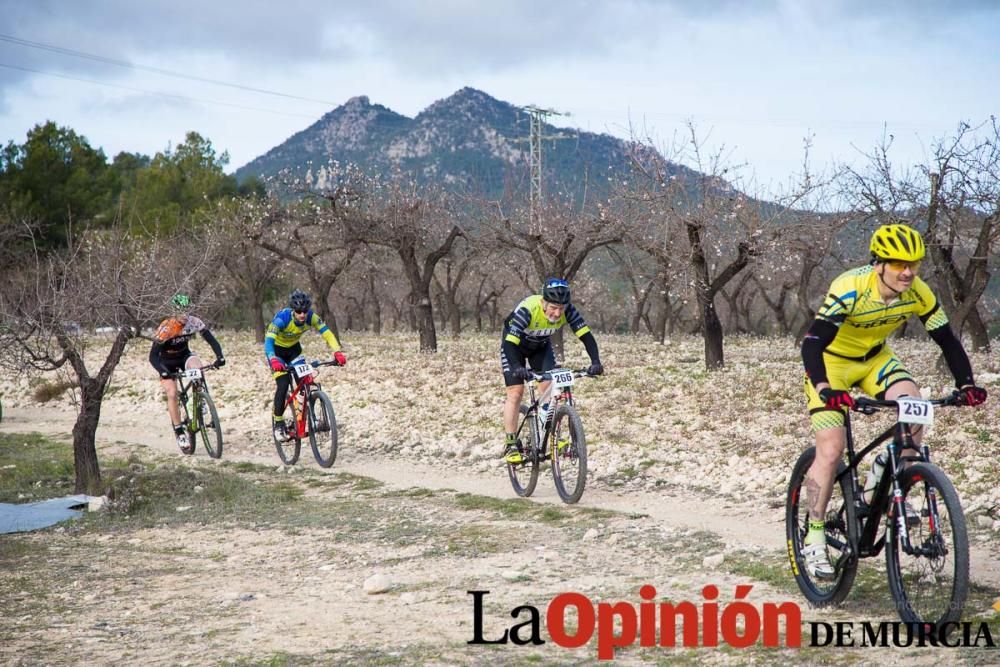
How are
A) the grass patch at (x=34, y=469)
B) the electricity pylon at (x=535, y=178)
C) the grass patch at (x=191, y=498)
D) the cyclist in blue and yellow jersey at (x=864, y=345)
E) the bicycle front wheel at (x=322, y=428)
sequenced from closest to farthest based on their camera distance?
the cyclist in blue and yellow jersey at (x=864, y=345)
the grass patch at (x=191, y=498)
the grass patch at (x=34, y=469)
the bicycle front wheel at (x=322, y=428)
the electricity pylon at (x=535, y=178)

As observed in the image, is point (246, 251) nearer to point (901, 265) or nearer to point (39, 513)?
point (39, 513)

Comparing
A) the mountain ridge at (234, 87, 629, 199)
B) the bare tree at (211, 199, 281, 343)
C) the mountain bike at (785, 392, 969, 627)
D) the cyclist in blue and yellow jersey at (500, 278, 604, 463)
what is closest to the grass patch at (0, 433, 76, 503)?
the cyclist in blue and yellow jersey at (500, 278, 604, 463)

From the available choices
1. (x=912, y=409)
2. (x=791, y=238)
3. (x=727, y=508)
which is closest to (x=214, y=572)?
(x=727, y=508)

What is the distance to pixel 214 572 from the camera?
7.70 m

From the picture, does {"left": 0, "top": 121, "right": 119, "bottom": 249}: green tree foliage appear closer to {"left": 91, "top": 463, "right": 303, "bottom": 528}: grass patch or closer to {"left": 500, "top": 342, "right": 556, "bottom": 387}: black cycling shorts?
{"left": 91, "top": 463, "right": 303, "bottom": 528}: grass patch

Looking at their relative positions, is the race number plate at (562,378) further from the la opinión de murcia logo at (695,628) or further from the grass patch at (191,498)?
the la opinión de murcia logo at (695,628)

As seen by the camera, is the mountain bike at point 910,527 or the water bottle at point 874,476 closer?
the mountain bike at point 910,527

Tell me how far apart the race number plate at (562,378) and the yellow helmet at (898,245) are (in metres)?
4.43

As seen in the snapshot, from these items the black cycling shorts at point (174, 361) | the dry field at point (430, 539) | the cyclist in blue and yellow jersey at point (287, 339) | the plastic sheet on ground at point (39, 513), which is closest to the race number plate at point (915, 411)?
the dry field at point (430, 539)

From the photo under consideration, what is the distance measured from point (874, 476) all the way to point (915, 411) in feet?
1.78

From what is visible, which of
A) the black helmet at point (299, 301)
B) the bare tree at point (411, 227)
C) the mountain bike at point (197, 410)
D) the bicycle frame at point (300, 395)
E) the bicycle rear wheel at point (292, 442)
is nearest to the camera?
the black helmet at point (299, 301)

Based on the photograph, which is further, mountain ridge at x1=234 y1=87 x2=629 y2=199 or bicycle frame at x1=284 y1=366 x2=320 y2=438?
mountain ridge at x1=234 y1=87 x2=629 y2=199

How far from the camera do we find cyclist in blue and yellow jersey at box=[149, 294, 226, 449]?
13828mm

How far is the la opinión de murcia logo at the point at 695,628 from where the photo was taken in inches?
198
